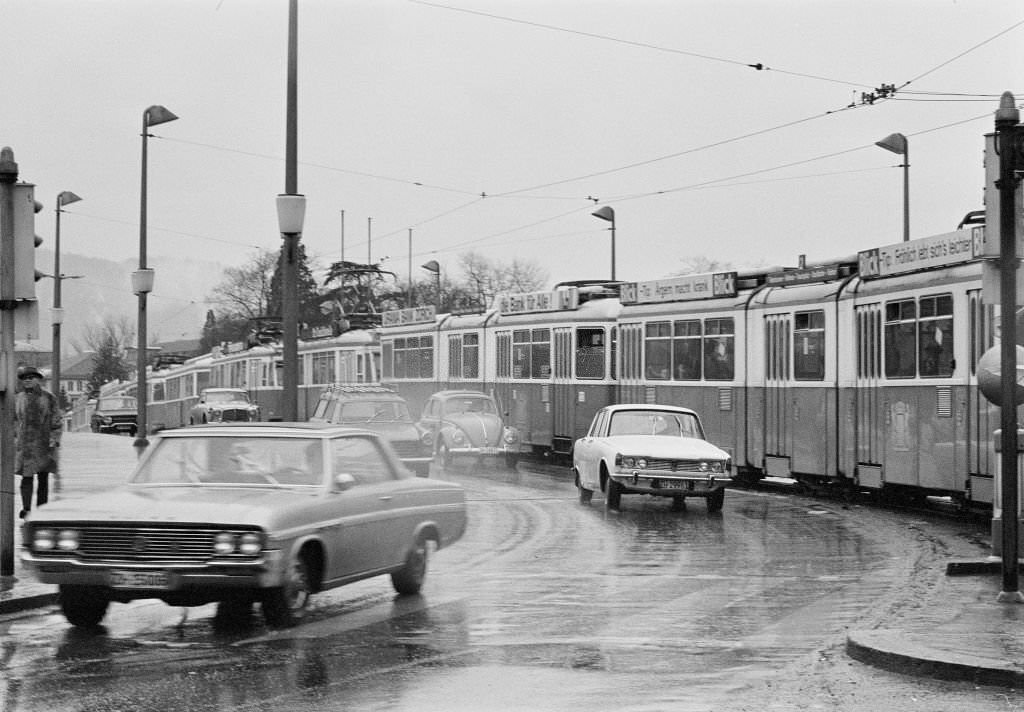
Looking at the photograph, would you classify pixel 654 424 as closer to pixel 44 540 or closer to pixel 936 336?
pixel 936 336

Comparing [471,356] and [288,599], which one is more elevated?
[471,356]

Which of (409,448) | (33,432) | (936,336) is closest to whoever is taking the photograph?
(33,432)

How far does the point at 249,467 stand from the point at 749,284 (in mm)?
18001

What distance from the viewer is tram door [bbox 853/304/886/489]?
74.7 ft

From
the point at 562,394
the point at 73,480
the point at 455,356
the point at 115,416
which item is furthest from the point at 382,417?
the point at 115,416

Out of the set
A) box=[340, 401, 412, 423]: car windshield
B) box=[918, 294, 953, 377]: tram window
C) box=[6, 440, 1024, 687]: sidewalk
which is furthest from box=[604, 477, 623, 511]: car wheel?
box=[6, 440, 1024, 687]: sidewalk

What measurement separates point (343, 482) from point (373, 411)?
16.7 metres

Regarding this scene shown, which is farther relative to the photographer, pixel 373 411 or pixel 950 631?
pixel 373 411

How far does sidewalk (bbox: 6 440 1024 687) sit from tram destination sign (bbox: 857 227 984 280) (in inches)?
281

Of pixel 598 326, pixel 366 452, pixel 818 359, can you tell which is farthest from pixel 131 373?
pixel 366 452

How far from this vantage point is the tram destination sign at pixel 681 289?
95.9 ft

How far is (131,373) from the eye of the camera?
16112cm

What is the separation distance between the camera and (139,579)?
35.1ft

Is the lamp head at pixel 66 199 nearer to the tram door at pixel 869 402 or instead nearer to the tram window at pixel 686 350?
the tram window at pixel 686 350
